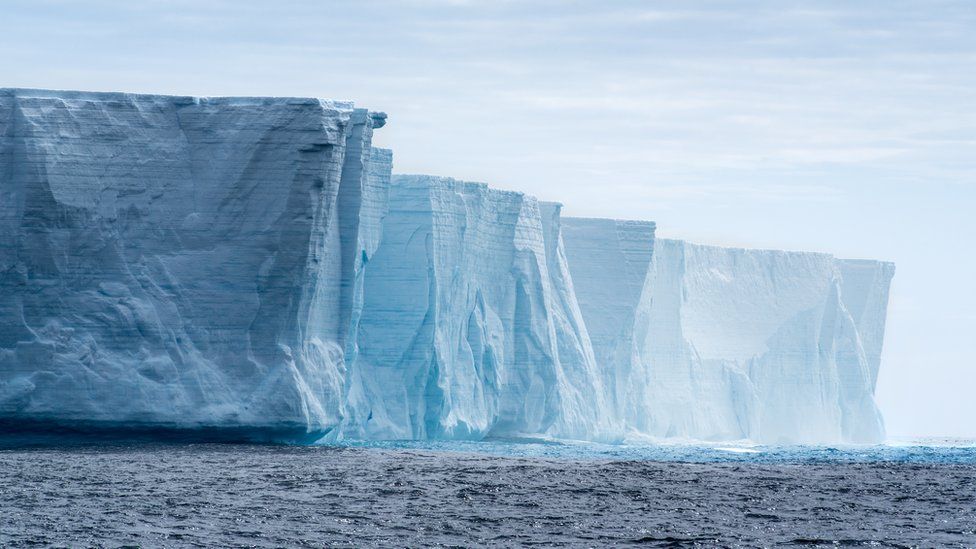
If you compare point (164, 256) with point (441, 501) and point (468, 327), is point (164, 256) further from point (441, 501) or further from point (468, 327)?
point (468, 327)

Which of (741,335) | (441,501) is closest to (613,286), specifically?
(741,335)

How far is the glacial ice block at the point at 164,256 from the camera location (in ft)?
70.4

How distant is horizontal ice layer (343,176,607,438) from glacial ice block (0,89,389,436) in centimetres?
628

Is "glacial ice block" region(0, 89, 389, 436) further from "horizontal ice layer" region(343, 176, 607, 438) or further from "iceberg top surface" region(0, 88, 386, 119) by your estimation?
"horizontal ice layer" region(343, 176, 607, 438)

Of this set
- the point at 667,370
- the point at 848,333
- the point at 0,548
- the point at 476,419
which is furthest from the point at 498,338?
the point at 0,548

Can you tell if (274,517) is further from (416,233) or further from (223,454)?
(416,233)

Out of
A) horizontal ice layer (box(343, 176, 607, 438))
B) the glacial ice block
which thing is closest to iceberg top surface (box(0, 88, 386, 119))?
the glacial ice block

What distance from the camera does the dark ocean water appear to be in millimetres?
14188

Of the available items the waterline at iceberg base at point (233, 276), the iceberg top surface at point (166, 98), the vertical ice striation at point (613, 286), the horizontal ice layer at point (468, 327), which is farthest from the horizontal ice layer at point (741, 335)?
the iceberg top surface at point (166, 98)

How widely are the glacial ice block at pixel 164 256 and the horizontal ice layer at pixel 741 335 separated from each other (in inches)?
664

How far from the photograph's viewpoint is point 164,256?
22281mm

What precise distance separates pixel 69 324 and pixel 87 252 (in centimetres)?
97

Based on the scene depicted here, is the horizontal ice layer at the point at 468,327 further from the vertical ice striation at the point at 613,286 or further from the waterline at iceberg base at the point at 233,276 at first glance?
the vertical ice striation at the point at 613,286

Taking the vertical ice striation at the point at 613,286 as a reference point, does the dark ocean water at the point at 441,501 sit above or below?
below
